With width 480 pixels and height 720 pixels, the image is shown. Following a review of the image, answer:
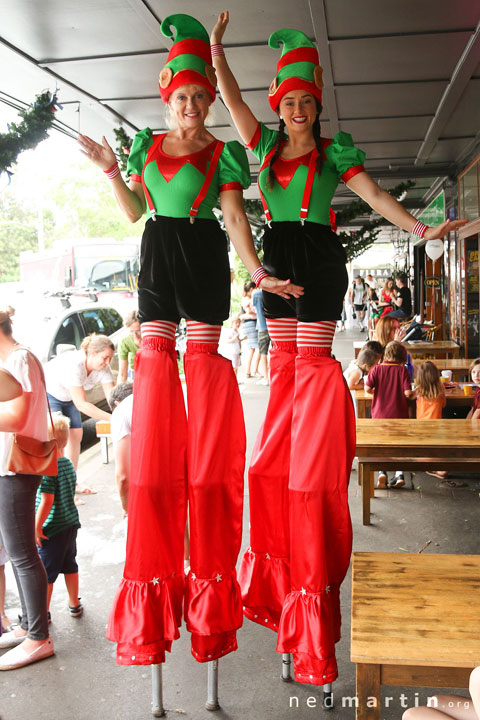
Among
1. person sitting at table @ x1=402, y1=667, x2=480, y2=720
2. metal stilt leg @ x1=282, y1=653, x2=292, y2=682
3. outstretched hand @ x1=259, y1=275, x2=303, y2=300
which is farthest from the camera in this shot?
metal stilt leg @ x1=282, y1=653, x2=292, y2=682

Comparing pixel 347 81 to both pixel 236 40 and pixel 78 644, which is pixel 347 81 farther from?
pixel 78 644

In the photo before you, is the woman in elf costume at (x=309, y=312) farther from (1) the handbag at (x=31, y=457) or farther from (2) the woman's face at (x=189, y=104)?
(1) the handbag at (x=31, y=457)

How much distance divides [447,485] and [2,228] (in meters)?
38.1

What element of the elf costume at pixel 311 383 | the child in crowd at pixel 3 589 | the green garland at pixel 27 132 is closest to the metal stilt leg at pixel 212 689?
the elf costume at pixel 311 383

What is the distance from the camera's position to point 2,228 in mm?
39562

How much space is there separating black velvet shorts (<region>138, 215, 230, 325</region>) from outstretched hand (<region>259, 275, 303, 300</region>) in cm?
23

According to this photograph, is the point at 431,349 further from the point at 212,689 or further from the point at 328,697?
the point at 212,689

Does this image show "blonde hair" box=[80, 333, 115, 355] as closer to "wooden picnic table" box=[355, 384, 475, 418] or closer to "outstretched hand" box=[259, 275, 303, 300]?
"wooden picnic table" box=[355, 384, 475, 418]

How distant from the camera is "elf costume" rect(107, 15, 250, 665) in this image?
248 centimetres

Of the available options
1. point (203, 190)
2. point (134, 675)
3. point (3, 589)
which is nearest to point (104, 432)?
point (3, 589)

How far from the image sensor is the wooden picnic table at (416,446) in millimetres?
3973

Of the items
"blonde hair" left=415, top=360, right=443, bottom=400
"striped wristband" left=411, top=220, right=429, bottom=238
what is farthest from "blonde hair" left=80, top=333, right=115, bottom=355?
"striped wristband" left=411, top=220, right=429, bottom=238

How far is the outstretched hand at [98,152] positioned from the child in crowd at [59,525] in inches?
58.0

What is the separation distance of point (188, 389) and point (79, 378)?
118 inches
